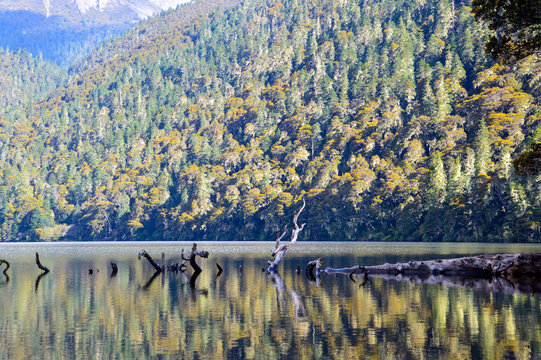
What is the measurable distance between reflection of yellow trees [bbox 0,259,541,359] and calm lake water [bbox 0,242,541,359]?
2.1 inches

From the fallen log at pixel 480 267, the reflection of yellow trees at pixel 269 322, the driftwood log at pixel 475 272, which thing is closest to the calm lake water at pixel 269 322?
the reflection of yellow trees at pixel 269 322

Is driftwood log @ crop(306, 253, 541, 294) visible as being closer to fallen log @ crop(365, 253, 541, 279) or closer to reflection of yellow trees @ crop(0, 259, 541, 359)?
fallen log @ crop(365, 253, 541, 279)

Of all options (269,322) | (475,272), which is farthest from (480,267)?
(269,322)

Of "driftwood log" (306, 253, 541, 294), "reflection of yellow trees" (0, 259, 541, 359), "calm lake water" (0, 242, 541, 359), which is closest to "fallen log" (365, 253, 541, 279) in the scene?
"driftwood log" (306, 253, 541, 294)

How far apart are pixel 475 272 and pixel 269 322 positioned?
27.7 m

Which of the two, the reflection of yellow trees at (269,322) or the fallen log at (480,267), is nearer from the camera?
the reflection of yellow trees at (269,322)

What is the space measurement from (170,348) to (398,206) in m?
139

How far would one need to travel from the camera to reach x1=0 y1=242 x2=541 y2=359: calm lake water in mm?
23250

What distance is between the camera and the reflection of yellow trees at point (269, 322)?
23391mm

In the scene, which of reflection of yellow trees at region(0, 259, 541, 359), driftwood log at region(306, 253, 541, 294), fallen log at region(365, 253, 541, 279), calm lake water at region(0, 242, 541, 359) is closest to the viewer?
calm lake water at region(0, 242, 541, 359)

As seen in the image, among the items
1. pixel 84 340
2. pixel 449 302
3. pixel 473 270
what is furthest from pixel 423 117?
pixel 84 340

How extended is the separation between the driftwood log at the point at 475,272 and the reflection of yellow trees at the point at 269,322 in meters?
4.17

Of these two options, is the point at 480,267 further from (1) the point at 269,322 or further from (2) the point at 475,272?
(1) the point at 269,322

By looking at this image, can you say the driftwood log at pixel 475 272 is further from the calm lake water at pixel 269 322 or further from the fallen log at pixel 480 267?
the calm lake water at pixel 269 322
